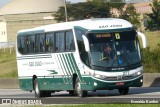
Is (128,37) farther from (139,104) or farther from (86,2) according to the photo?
(86,2)

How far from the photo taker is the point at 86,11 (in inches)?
4769

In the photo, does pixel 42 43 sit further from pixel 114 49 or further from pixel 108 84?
pixel 108 84

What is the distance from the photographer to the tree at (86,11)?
119188mm

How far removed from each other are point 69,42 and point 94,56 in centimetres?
183

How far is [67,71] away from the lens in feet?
97.5

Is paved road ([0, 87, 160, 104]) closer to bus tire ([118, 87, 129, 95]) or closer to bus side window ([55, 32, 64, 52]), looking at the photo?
bus tire ([118, 87, 129, 95])

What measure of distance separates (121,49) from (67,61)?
2668 mm

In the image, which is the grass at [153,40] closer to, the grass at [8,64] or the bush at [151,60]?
the grass at [8,64]

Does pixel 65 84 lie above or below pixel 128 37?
below

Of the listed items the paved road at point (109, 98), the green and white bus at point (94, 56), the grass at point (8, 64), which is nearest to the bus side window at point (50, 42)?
the green and white bus at point (94, 56)

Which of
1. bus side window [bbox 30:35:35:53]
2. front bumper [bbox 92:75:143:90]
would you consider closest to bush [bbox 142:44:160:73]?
bus side window [bbox 30:35:35:53]

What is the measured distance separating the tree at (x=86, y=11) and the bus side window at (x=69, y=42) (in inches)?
3477

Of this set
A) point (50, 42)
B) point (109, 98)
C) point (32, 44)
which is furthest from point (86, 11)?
point (109, 98)

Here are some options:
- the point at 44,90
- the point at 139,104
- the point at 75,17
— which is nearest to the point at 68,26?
the point at 44,90
